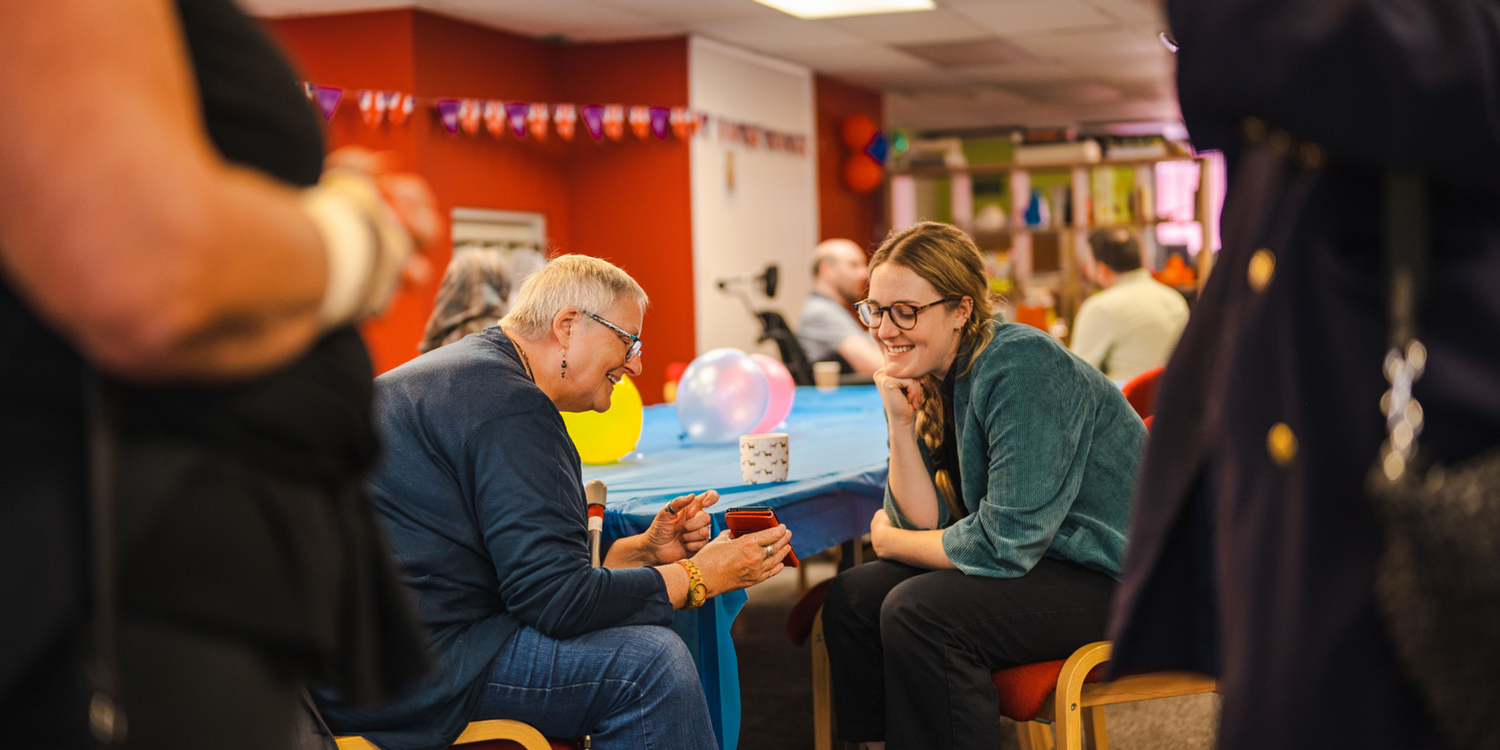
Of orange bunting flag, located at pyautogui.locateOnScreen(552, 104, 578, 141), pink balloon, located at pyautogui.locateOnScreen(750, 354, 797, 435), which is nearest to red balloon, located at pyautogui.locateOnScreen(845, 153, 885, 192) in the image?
orange bunting flag, located at pyautogui.locateOnScreen(552, 104, 578, 141)

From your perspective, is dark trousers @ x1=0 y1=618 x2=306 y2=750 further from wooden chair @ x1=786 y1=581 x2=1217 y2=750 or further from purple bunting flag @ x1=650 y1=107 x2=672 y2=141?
purple bunting flag @ x1=650 y1=107 x2=672 y2=141

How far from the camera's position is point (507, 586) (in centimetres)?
172

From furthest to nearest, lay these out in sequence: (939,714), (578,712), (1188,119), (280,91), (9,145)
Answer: (939,714)
(578,712)
(1188,119)
(280,91)
(9,145)

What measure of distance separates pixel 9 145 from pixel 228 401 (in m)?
0.16

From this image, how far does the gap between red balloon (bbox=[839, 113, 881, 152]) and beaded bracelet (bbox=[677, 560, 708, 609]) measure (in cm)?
783

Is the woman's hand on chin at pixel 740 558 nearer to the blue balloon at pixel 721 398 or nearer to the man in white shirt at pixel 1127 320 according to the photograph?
the blue balloon at pixel 721 398

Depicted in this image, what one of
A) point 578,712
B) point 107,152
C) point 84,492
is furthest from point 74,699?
point 578,712

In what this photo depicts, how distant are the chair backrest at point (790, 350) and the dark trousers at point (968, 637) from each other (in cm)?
396

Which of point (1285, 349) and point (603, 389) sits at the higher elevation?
point (1285, 349)

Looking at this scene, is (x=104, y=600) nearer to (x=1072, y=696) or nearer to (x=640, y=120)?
(x=1072, y=696)

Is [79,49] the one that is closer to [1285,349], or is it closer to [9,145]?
[9,145]

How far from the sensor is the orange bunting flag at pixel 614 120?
7273 mm

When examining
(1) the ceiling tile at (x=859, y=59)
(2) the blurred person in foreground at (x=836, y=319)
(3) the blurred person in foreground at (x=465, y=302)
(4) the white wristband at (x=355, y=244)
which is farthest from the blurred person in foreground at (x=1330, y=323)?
(1) the ceiling tile at (x=859, y=59)

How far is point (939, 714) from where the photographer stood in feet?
6.52
